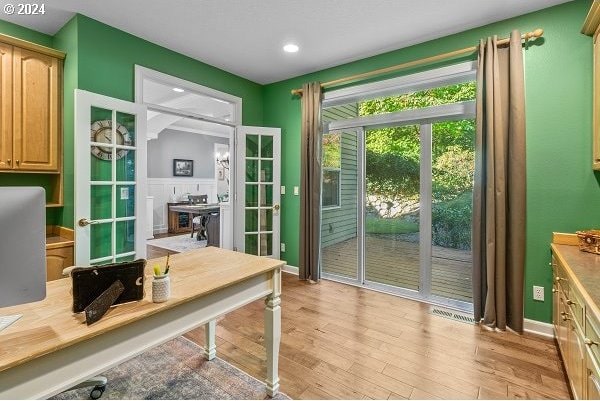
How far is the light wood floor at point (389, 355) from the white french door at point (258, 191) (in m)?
1.33

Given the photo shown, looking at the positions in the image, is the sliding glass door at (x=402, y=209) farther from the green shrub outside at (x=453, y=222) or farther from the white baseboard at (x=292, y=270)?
the white baseboard at (x=292, y=270)

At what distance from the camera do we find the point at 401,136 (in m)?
3.46

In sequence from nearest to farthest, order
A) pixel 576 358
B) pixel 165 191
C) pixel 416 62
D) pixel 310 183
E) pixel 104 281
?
1. pixel 104 281
2. pixel 576 358
3. pixel 416 62
4. pixel 310 183
5. pixel 165 191

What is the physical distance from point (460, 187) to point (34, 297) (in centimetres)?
338

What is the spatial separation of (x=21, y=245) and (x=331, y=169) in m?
3.43

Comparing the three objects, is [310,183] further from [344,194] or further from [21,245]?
[21,245]

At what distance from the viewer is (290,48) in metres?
3.28

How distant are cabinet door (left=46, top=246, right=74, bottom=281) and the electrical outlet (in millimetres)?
4123

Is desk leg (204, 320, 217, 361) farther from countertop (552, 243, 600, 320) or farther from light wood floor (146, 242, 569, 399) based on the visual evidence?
countertop (552, 243, 600, 320)

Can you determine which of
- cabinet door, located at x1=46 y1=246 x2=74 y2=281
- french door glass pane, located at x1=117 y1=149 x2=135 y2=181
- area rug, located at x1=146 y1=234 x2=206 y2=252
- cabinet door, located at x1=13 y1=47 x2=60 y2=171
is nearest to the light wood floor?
cabinet door, located at x1=46 y1=246 x2=74 y2=281

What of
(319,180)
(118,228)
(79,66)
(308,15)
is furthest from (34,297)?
(319,180)

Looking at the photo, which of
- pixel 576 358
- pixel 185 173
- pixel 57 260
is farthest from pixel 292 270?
pixel 185 173

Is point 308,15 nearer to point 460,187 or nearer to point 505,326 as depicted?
point 460,187

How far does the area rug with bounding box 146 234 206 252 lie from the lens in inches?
232
